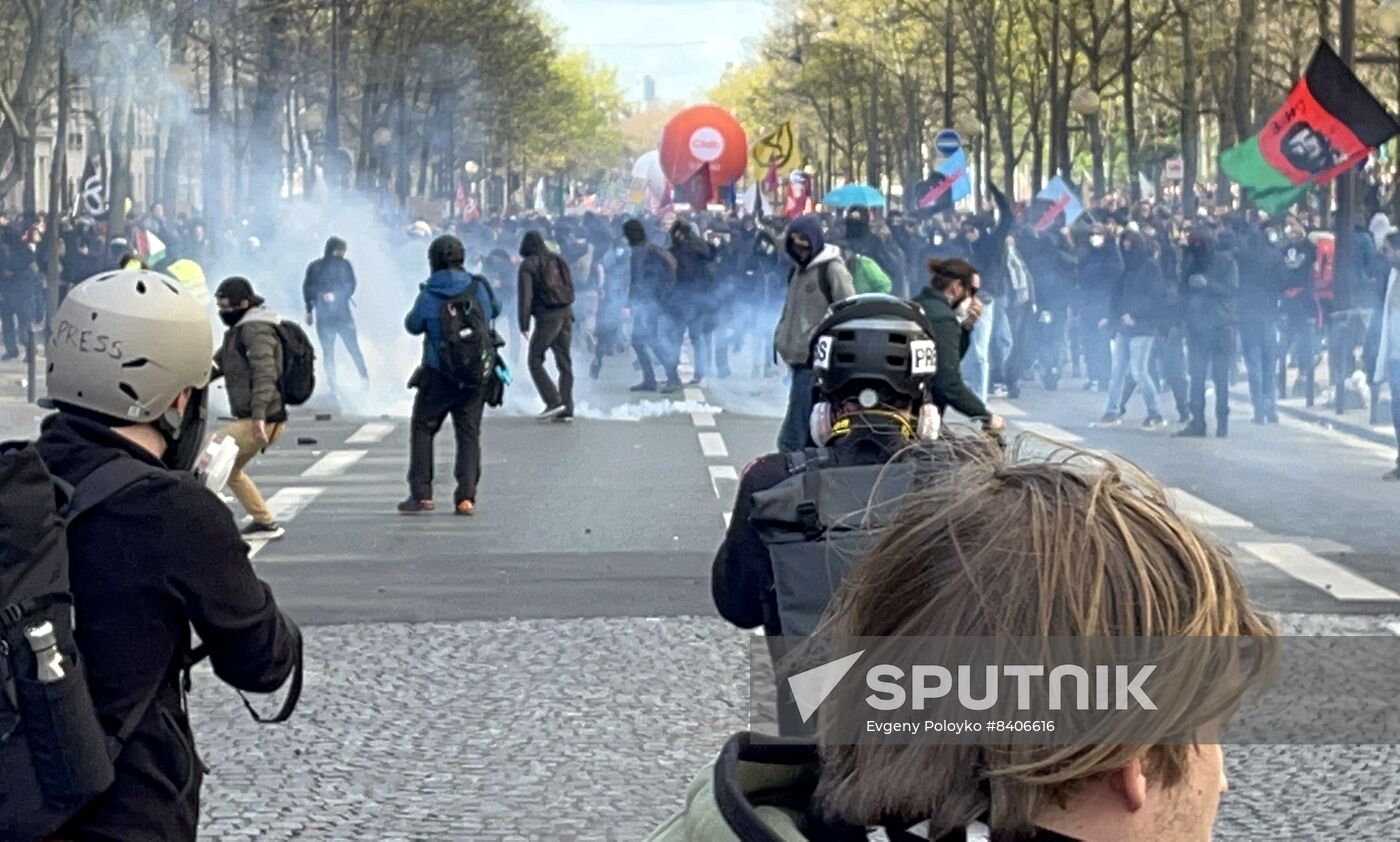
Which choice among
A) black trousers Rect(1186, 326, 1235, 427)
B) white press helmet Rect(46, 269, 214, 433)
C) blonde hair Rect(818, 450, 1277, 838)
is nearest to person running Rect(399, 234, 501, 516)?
black trousers Rect(1186, 326, 1235, 427)

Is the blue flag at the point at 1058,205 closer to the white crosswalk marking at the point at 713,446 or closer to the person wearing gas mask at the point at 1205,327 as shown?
the person wearing gas mask at the point at 1205,327

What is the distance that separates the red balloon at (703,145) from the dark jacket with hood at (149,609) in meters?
56.8

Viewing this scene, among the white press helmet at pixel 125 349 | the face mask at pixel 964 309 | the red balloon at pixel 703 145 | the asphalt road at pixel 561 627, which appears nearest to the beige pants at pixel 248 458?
the asphalt road at pixel 561 627

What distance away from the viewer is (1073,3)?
159 feet

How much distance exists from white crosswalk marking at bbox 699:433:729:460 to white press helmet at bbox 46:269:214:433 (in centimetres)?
1525

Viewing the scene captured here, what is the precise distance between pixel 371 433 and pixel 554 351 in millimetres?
1827

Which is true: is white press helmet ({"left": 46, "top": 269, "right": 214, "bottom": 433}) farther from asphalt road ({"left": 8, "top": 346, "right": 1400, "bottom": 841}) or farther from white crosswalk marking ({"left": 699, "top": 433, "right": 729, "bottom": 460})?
white crosswalk marking ({"left": 699, "top": 433, "right": 729, "bottom": 460})

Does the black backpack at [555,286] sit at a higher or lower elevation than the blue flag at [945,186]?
lower

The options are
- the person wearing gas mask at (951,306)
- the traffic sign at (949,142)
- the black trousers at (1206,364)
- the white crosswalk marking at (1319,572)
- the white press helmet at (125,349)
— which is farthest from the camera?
the traffic sign at (949,142)

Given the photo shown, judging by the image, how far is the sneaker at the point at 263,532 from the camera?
1419cm

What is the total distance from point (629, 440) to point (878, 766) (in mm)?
19133

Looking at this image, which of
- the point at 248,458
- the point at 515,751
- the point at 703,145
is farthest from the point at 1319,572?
the point at 703,145

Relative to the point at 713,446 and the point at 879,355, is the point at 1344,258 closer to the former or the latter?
the point at 713,446

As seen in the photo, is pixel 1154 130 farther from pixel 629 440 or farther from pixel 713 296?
pixel 629 440
